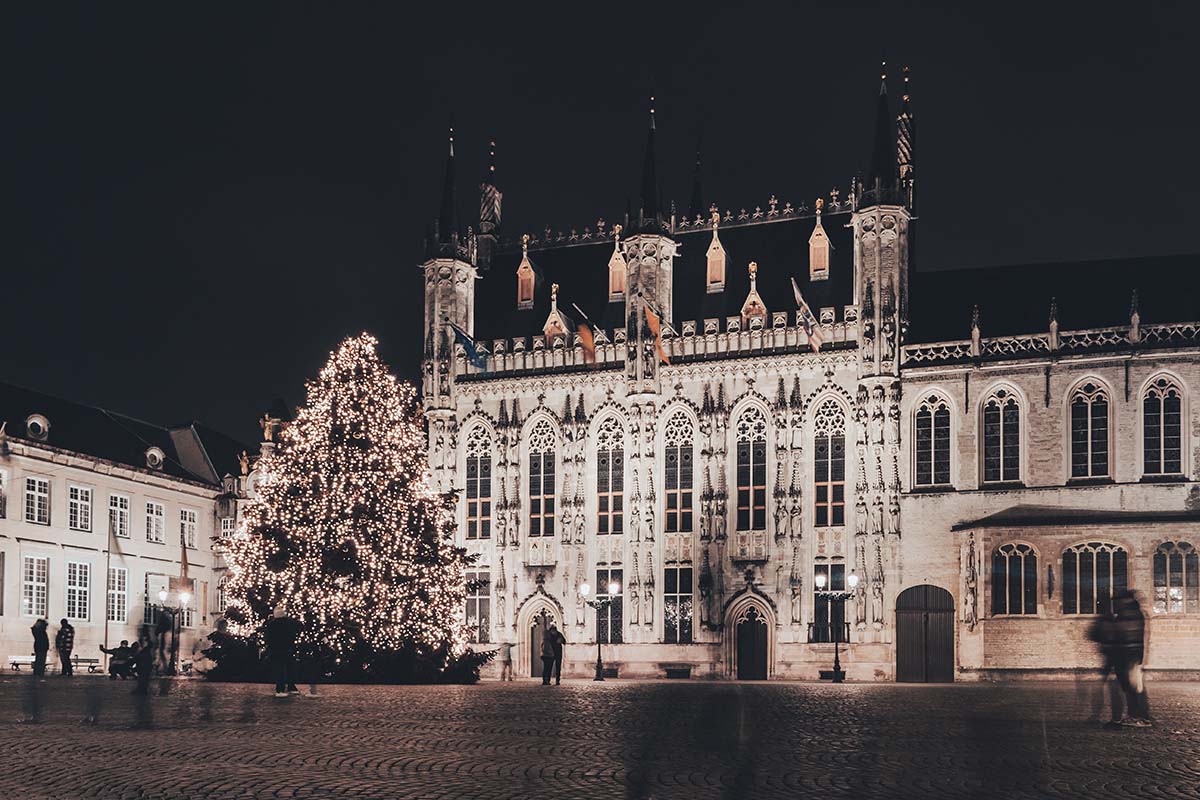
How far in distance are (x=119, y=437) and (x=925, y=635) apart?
3891 cm

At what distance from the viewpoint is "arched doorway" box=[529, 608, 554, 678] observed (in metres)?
61.2

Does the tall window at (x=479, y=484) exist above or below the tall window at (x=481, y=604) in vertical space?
above

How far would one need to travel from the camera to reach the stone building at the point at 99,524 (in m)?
61.8

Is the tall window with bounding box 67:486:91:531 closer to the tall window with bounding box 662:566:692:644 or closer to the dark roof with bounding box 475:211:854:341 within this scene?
the dark roof with bounding box 475:211:854:341

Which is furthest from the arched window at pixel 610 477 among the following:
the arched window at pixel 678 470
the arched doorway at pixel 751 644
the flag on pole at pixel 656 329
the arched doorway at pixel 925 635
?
the arched doorway at pixel 925 635

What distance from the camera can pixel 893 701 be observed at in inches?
1248

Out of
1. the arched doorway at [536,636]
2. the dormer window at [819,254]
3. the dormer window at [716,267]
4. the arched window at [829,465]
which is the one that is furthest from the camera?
the dormer window at [716,267]

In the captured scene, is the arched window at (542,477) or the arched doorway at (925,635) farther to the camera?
the arched window at (542,477)

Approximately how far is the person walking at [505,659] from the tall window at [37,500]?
1932 centimetres

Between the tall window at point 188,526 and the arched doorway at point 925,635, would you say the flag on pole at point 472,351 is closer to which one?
the arched doorway at point 925,635

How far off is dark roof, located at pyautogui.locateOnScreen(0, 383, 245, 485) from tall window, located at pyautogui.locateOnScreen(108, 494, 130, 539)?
5.21 ft

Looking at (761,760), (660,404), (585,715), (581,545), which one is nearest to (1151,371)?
(660,404)

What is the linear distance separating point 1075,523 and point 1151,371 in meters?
6.04

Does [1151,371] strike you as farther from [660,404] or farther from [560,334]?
[560,334]
